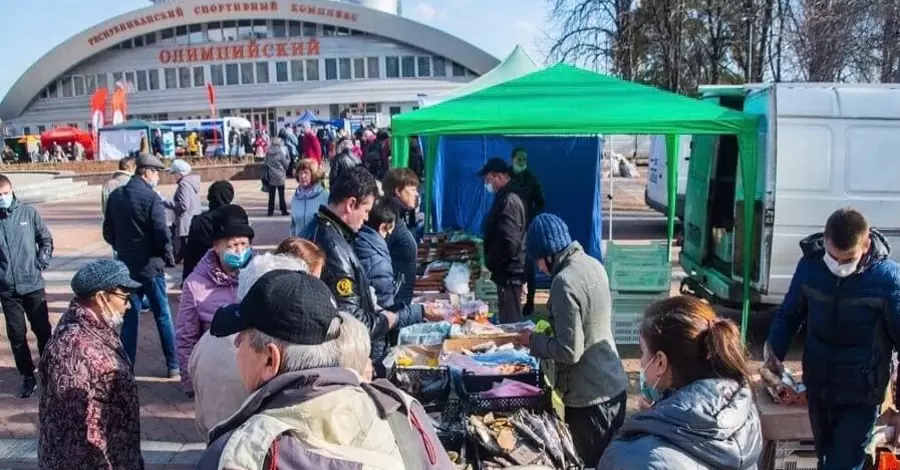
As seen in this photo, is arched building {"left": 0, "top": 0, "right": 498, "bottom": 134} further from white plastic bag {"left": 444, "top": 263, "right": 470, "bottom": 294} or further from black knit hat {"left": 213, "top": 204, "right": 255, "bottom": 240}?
black knit hat {"left": 213, "top": 204, "right": 255, "bottom": 240}

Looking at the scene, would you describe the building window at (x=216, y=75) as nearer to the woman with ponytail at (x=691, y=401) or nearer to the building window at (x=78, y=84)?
the building window at (x=78, y=84)

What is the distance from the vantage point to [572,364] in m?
3.58

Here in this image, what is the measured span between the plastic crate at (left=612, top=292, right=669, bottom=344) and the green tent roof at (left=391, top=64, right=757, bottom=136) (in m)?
1.71

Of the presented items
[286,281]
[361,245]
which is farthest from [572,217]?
[286,281]

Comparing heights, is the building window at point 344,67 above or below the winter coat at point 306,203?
above

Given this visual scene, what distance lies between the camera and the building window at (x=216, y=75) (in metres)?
59.0

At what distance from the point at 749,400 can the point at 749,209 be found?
4541mm

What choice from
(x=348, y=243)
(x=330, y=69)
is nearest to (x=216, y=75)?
(x=330, y=69)

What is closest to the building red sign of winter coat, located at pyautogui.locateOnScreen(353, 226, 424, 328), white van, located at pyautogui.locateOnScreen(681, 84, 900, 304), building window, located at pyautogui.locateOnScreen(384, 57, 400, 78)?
building window, located at pyautogui.locateOnScreen(384, 57, 400, 78)

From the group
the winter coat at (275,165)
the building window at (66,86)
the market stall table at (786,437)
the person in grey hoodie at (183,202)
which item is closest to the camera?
the market stall table at (786,437)

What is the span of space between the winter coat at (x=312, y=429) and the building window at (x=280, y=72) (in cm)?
5949

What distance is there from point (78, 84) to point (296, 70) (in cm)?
1958

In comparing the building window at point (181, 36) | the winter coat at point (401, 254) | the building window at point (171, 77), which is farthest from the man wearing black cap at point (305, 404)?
the building window at point (181, 36)

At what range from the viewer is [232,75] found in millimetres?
58938
